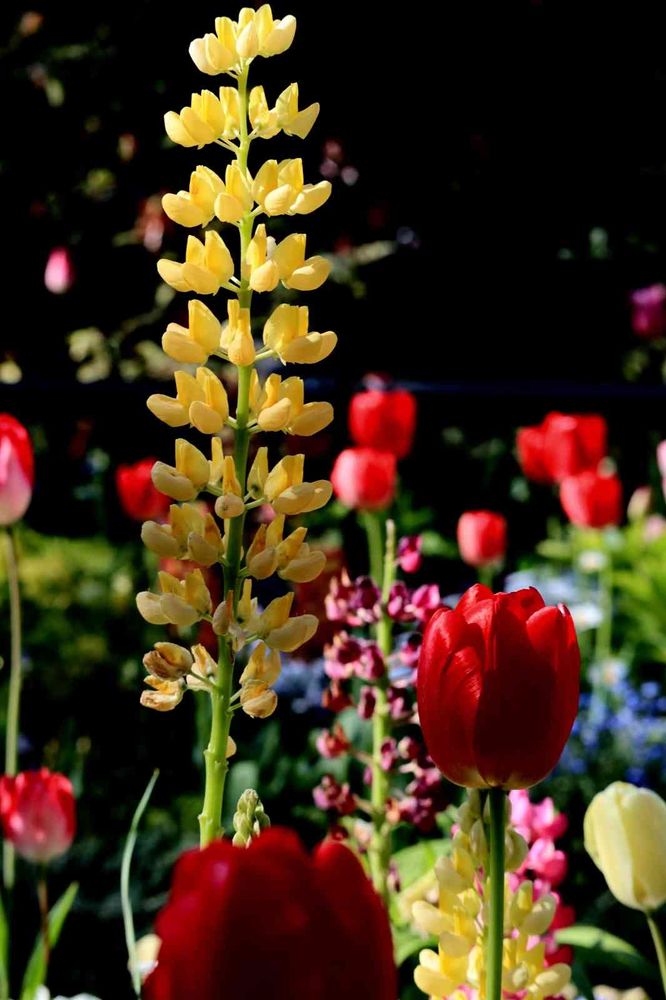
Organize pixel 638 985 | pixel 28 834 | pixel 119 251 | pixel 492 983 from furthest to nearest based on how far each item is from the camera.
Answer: pixel 119 251
pixel 638 985
pixel 28 834
pixel 492 983

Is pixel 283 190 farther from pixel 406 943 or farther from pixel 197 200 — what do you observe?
pixel 406 943

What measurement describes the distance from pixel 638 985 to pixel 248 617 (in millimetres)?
1389

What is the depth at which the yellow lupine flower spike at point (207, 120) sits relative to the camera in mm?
578

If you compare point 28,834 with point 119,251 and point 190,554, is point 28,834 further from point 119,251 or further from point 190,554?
point 119,251

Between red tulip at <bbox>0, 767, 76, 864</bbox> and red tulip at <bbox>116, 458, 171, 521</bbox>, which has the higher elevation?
red tulip at <bbox>116, 458, 171, 521</bbox>

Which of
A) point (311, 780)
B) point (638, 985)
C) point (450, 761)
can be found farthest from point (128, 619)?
point (450, 761)

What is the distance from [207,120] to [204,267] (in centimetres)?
7

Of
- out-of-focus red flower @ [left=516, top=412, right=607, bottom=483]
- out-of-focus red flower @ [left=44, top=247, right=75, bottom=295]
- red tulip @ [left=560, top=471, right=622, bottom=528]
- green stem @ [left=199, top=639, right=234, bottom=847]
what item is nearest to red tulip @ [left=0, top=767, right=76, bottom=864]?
green stem @ [left=199, top=639, right=234, bottom=847]

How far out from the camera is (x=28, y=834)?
1.10 m

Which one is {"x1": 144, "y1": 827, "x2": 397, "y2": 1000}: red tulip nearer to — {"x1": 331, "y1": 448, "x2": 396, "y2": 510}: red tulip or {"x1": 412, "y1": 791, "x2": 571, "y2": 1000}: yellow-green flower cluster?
{"x1": 412, "y1": 791, "x2": 571, "y2": 1000}: yellow-green flower cluster

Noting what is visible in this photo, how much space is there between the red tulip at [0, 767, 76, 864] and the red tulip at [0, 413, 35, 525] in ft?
0.72

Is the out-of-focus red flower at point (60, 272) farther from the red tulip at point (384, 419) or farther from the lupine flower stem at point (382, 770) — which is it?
the lupine flower stem at point (382, 770)

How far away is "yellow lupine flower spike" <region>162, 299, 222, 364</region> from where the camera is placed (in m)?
0.57

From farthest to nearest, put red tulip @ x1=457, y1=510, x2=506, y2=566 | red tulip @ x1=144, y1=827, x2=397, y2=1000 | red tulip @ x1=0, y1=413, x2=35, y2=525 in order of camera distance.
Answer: red tulip @ x1=457, y1=510, x2=506, y2=566 < red tulip @ x1=0, y1=413, x2=35, y2=525 < red tulip @ x1=144, y1=827, x2=397, y2=1000
